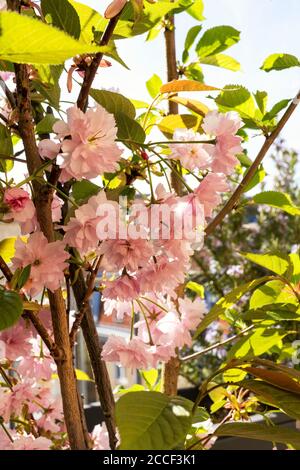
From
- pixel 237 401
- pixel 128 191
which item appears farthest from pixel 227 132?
pixel 237 401

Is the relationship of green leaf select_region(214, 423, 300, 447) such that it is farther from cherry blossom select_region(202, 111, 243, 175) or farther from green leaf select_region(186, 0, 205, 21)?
green leaf select_region(186, 0, 205, 21)

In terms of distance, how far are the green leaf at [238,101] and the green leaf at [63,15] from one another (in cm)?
23

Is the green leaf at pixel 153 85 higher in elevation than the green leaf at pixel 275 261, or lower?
higher

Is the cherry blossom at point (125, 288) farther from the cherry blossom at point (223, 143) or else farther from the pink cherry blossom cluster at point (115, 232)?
the cherry blossom at point (223, 143)

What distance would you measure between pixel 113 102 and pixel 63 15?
0.25 ft

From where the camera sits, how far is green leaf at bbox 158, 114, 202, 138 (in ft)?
1.59

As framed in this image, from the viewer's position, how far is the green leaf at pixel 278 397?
33 cm

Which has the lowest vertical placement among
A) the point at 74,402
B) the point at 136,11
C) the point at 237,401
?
the point at 237,401

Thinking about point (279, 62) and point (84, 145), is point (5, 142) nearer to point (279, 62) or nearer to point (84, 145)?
point (84, 145)

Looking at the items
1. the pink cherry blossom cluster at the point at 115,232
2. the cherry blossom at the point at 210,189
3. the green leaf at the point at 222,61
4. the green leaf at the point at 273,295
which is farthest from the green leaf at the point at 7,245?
the green leaf at the point at 222,61

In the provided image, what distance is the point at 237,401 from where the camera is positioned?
615 millimetres

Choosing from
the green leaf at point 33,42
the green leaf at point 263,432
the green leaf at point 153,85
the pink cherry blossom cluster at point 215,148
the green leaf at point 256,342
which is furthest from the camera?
the green leaf at point 153,85
